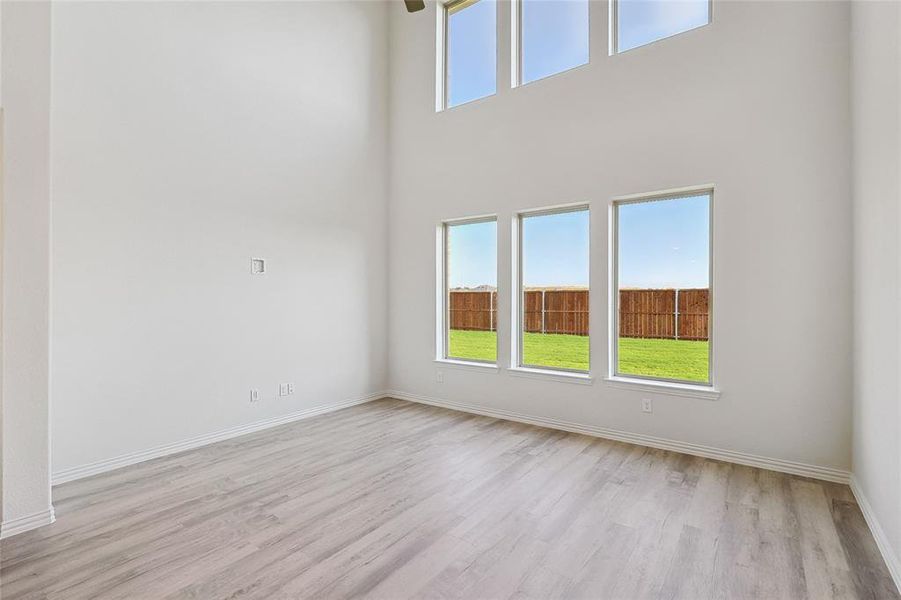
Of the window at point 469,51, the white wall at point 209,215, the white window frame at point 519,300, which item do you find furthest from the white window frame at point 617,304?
the white wall at point 209,215

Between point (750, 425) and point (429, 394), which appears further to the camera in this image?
point (429, 394)

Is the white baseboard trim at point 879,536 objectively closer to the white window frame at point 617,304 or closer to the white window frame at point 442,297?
the white window frame at point 617,304

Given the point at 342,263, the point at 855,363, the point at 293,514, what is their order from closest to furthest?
the point at 293,514 → the point at 855,363 → the point at 342,263

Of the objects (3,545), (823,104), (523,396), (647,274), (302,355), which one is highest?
(823,104)

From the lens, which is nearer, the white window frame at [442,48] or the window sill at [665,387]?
the window sill at [665,387]

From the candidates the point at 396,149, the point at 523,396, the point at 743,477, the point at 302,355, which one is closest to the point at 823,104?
the point at 743,477

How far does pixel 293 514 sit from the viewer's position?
→ 2615mm

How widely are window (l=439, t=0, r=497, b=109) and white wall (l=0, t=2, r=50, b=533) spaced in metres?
3.79

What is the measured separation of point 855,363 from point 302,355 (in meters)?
4.72

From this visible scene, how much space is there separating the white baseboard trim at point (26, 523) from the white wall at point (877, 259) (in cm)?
444

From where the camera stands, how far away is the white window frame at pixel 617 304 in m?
3.61

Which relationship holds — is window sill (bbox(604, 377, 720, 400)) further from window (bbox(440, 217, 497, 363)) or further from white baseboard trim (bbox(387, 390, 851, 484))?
window (bbox(440, 217, 497, 363))

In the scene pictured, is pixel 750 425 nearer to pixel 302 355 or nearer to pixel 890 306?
pixel 890 306

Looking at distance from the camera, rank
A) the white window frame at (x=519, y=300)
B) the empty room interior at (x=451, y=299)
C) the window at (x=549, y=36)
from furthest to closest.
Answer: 1. the white window frame at (x=519, y=300)
2. the window at (x=549, y=36)
3. the empty room interior at (x=451, y=299)
